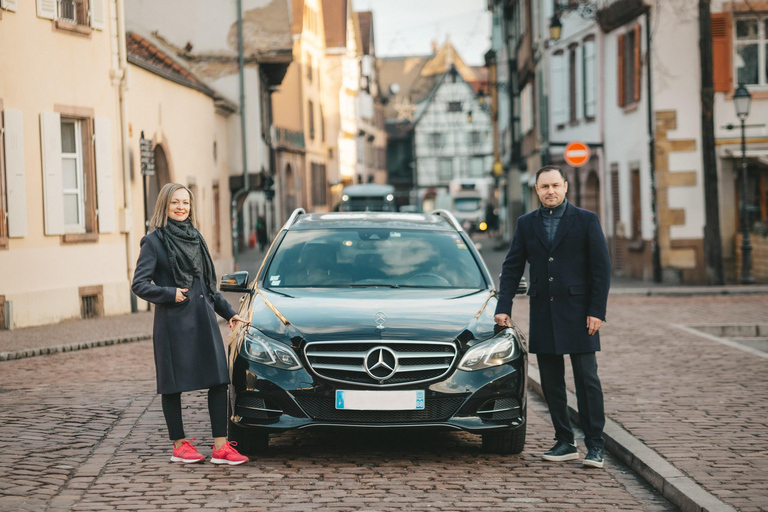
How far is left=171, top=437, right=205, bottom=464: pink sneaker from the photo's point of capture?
7.23 m

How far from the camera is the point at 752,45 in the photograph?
2505 centimetres

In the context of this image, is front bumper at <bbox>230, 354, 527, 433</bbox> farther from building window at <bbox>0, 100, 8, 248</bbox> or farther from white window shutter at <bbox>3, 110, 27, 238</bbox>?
white window shutter at <bbox>3, 110, 27, 238</bbox>

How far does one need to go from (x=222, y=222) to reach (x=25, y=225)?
13.7m

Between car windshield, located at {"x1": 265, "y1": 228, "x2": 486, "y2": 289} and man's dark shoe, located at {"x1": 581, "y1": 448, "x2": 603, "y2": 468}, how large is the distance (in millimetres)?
1614

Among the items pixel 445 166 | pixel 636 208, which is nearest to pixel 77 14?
pixel 636 208

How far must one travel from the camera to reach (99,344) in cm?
1509

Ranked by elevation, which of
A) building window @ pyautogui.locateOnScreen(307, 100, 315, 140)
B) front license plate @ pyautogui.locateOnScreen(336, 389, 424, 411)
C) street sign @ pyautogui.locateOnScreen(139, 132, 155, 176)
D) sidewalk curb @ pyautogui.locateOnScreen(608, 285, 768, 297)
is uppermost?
building window @ pyautogui.locateOnScreen(307, 100, 315, 140)

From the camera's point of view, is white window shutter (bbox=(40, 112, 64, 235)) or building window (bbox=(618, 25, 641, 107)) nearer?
white window shutter (bbox=(40, 112, 64, 235))

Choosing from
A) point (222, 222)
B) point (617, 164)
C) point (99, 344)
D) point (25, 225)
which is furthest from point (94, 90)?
point (617, 164)

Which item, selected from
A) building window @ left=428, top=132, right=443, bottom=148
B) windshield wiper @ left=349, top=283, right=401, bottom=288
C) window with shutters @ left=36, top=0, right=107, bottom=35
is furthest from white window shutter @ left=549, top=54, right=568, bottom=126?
building window @ left=428, top=132, right=443, bottom=148

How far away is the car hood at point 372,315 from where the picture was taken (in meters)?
7.02

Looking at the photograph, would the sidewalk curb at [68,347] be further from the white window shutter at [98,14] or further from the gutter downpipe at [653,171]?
the gutter downpipe at [653,171]

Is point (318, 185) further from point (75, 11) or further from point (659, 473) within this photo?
point (659, 473)

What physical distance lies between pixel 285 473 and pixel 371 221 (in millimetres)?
2643
